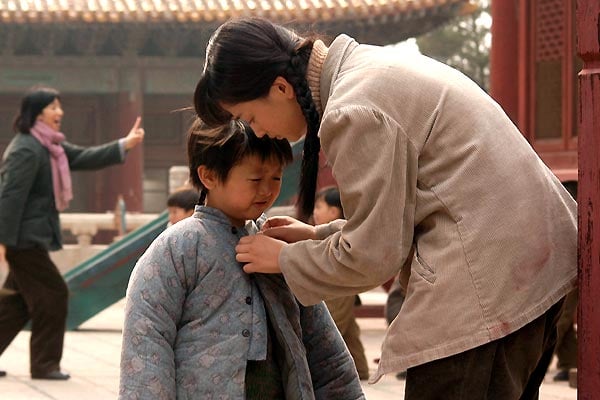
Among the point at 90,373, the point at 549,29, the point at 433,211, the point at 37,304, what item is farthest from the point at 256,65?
the point at 549,29

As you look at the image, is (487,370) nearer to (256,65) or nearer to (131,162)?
(256,65)

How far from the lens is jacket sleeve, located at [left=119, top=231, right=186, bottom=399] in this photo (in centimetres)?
340

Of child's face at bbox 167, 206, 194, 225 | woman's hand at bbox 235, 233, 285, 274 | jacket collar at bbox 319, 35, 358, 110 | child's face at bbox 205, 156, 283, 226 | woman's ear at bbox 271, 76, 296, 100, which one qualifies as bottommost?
child's face at bbox 167, 206, 194, 225

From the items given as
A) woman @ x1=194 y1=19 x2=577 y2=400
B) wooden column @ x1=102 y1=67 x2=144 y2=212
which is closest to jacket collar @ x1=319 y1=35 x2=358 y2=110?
woman @ x1=194 y1=19 x2=577 y2=400

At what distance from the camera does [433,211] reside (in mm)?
3086

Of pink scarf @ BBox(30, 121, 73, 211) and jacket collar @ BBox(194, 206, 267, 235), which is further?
pink scarf @ BBox(30, 121, 73, 211)

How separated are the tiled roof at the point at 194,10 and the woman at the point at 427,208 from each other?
1504cm

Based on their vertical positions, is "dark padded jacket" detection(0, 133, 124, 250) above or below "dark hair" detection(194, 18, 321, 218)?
below

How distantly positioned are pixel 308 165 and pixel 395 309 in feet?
14.5

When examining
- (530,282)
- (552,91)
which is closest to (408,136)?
(530,282)

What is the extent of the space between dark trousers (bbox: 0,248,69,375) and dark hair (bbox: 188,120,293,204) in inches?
163

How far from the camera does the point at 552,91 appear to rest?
10.8 m

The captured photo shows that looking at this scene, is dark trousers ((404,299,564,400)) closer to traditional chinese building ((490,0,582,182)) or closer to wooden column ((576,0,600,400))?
wooden column ((576,0,600,400))

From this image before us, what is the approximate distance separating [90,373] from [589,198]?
18.1ft
